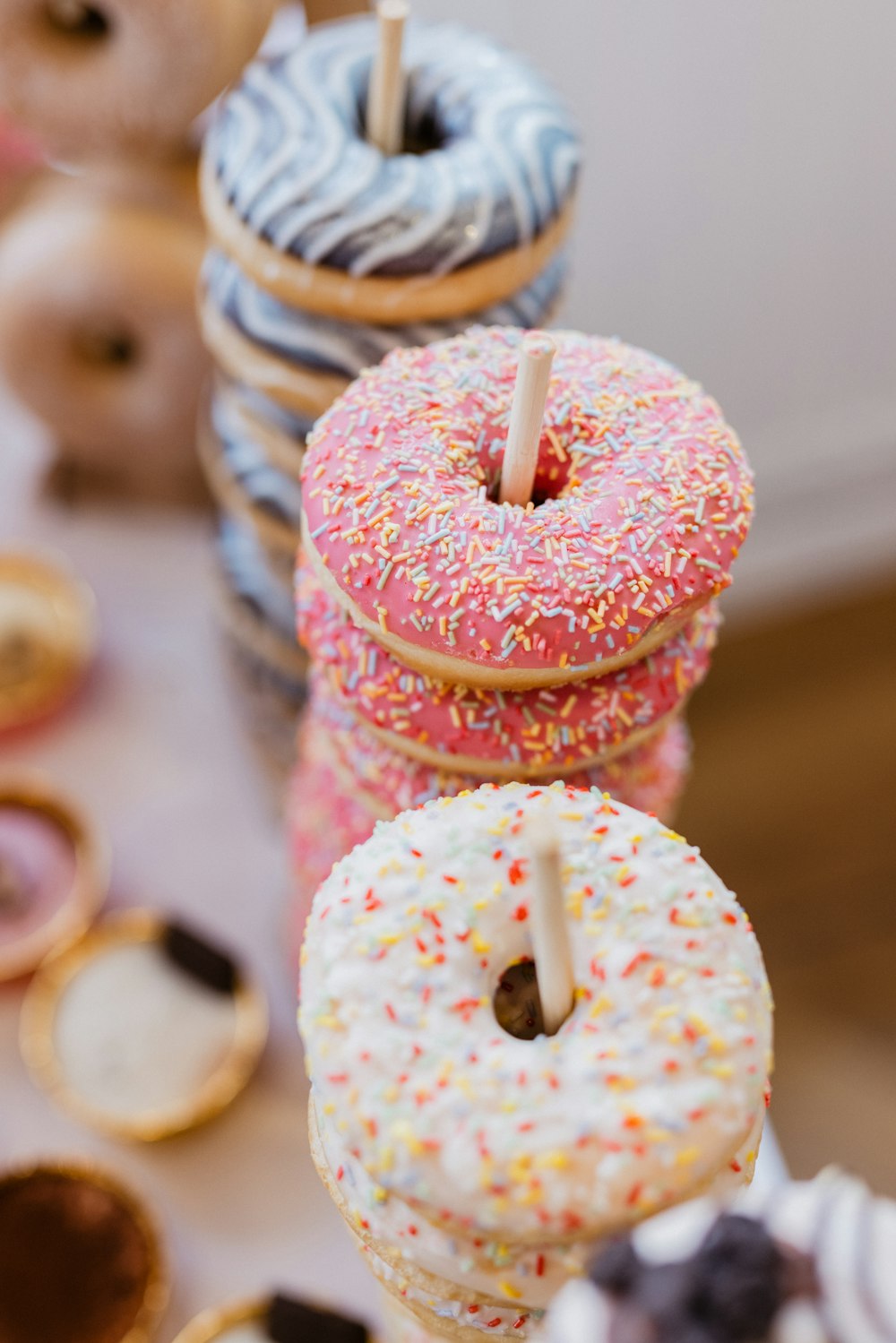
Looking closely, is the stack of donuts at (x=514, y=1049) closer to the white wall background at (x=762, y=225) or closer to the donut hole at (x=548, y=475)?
the donut hole at (x=548, y=475)

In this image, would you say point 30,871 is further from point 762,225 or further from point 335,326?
point 762,225

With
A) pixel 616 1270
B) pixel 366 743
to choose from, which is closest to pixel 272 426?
pixel 366 743

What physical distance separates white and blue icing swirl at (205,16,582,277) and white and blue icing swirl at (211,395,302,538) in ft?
0.65

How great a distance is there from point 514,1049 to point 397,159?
0.56 metres

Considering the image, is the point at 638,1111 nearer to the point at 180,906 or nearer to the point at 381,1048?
the point at 381,1048

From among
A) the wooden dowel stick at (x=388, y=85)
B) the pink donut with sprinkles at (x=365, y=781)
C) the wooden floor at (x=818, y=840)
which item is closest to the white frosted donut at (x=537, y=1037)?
the pink donut with sprinkles at (x=365, y=781)

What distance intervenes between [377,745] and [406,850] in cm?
20

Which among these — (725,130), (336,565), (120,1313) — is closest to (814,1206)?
(336,565)

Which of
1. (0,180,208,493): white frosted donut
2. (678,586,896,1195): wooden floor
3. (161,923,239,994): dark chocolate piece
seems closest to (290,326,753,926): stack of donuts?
(161,923,239,994): dark chocolate piece

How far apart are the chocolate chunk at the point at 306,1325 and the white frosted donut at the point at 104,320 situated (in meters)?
0.74

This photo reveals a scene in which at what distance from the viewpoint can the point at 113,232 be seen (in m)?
1.10

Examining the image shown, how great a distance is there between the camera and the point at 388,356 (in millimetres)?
712

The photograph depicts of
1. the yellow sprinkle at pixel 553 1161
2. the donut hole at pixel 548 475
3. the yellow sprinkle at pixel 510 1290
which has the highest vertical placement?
the donut hole at pixel 548 475

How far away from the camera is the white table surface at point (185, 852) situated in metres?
0.92
